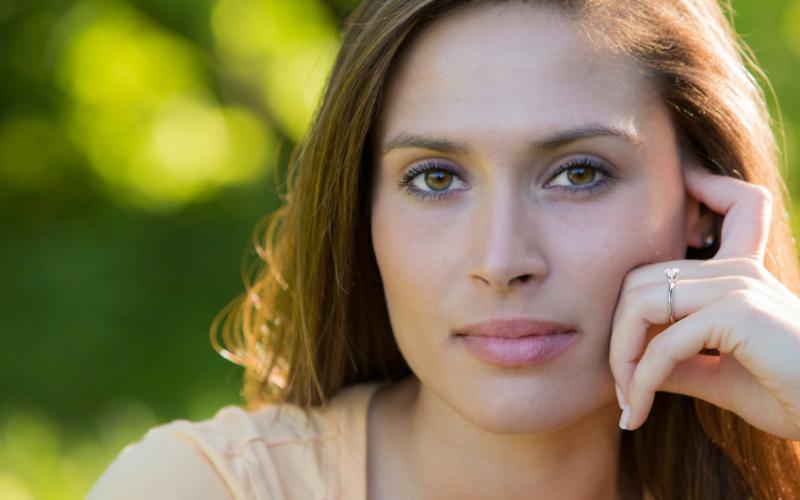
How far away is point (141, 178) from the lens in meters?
4.92

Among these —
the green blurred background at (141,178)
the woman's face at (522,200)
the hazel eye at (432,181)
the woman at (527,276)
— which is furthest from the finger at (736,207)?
the green blurred background at (141,178)

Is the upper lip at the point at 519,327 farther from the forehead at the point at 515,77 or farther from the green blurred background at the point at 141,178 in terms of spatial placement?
the green blurred background at the point at 141,178

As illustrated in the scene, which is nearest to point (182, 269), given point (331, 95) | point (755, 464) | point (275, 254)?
point (275, 254)

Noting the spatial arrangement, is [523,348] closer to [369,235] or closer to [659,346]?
[659,346]

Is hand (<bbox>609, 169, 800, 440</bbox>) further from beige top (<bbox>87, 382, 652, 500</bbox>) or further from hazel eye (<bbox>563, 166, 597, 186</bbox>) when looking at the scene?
beige top (<bbox>87, 382, 652, 500</bbox>)

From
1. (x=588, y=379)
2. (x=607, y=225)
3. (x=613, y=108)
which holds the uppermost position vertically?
(x=613, y=108)

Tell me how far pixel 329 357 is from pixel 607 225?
82 cm

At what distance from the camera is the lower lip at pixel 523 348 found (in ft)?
7.41

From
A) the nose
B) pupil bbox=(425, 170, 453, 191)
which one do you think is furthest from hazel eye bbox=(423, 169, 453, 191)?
the nose

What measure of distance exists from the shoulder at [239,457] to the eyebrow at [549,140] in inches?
27.1

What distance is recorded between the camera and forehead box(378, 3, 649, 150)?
2.25m

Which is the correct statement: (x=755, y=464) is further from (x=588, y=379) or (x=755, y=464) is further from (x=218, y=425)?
(x=218, y=425)

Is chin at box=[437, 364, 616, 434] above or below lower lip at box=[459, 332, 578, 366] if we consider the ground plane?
below

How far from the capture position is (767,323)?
87.0 inches
